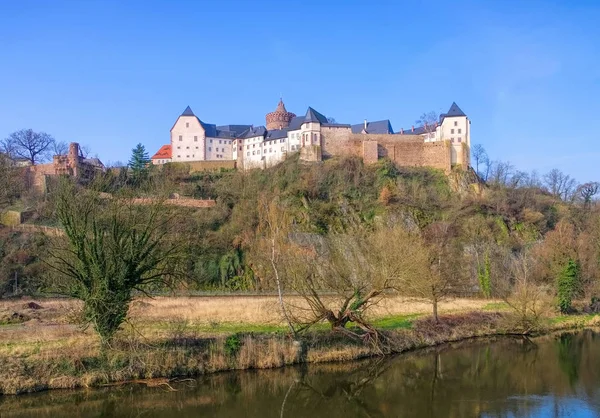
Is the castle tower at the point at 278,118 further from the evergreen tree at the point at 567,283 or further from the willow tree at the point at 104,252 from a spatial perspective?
the willow tree at the point at 104,252

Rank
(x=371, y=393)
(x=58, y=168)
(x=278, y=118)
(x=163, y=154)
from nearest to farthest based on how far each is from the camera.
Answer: (x=371, y=393), (x=58, y=168), (x=163, y=154), (x=278, y=118)

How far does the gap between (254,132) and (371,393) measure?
207 ft

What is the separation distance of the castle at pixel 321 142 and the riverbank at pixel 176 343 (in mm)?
41451

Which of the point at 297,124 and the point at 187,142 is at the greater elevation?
the point at 297,124

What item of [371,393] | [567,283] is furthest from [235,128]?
[371,393]

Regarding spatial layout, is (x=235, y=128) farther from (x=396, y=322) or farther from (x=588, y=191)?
(x=396, y=322)

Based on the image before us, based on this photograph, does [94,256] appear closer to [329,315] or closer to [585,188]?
[329,315]

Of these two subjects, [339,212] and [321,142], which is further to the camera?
[321,142]

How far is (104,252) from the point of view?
53.3 ft

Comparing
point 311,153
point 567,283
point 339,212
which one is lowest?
point 567,283

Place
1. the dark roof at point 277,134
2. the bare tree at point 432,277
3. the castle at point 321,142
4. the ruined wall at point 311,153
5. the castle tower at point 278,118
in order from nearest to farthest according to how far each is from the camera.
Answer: the bare tree at point 432,277 < the ruined wall at point 311,153 < the castle at point 321,142 < the dark roof at point 277,134 < the castle tower at point 278,118

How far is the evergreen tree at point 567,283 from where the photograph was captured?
31.5 metres

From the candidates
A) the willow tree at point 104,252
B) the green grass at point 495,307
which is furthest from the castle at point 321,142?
the willow tree at point 104,252

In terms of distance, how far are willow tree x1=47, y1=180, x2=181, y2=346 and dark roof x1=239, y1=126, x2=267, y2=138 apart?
194 ft
